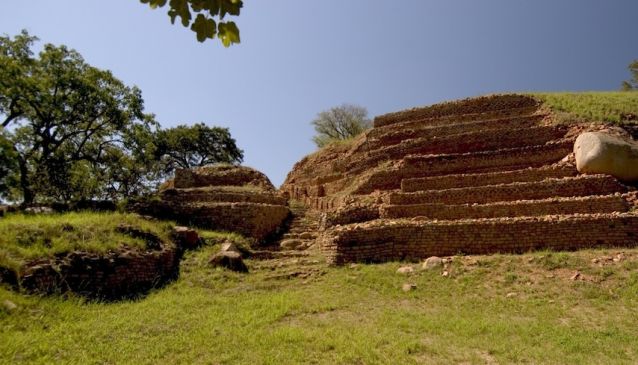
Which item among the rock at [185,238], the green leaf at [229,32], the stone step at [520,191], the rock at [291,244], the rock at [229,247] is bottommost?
the rock at [291,244]

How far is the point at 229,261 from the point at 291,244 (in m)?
2.83

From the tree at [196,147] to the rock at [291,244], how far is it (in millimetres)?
23065

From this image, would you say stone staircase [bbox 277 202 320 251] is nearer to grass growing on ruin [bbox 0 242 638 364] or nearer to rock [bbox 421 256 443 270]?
grass growing on ruin [bbox 0 242 638 364]

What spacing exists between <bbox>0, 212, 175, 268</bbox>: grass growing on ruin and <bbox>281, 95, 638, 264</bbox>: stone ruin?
487 cm

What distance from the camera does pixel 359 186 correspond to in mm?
15602

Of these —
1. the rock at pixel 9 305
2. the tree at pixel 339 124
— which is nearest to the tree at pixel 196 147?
the tree at pixel 339 124

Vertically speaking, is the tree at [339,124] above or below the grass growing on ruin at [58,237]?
above

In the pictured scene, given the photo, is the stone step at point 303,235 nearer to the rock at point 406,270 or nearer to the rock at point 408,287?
the rock at point 406,270

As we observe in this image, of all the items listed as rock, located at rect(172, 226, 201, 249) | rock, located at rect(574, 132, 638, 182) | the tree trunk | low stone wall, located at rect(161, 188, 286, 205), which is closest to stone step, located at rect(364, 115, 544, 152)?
rock, located at rect(574, 132, 638, 182)

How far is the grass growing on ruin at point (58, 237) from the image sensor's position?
23.0ft

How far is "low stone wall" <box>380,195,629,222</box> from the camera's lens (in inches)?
401

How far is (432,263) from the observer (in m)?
8.87

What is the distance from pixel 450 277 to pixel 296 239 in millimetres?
5381

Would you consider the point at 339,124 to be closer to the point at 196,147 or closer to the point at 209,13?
the point at 196,147
